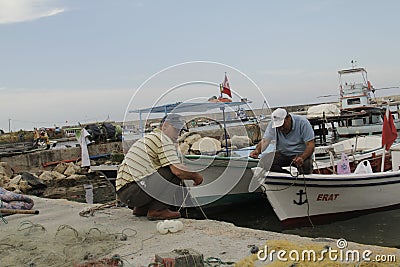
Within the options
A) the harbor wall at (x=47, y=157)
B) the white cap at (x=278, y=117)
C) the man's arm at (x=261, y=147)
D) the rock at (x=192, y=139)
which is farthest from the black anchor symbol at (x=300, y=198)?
the harbor wall at (x=47, y=157)

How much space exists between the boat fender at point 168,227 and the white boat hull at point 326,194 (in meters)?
3.15

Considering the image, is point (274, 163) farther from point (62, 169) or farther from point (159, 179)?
point (62, 169)

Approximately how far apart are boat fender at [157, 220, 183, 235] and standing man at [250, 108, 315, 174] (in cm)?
279

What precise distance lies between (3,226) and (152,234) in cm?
239

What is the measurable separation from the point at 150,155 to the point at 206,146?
4.16 m

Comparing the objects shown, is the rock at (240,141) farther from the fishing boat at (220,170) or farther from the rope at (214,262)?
the rope at (214,262)

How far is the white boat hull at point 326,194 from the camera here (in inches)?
312

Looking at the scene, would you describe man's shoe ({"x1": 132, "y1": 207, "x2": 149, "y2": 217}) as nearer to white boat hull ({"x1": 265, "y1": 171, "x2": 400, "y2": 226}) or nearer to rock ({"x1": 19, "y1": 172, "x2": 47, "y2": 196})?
white boat hull ({"x1": 265, "y1": 171, "x2": 400, "y2": 226})

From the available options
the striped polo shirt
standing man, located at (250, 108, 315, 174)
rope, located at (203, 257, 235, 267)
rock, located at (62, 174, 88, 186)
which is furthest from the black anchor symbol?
rock, located at (62, 174, 88, 186)

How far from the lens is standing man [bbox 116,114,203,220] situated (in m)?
5.16

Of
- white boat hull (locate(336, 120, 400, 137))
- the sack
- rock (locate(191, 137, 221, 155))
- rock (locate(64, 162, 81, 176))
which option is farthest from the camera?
white boat hull (locate(336, 120, 400, 137))

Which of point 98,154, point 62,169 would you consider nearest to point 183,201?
point 62,169

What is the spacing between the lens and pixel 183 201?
19.5 ft

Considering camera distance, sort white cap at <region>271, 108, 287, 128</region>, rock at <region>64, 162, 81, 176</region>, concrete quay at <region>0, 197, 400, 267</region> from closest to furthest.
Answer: concrete quay at <region>0, 197, 400, 267</region> < white cap at <region>271, 108, 287, 128</region> < rock at <region>64, 162, 81, 176</region>
